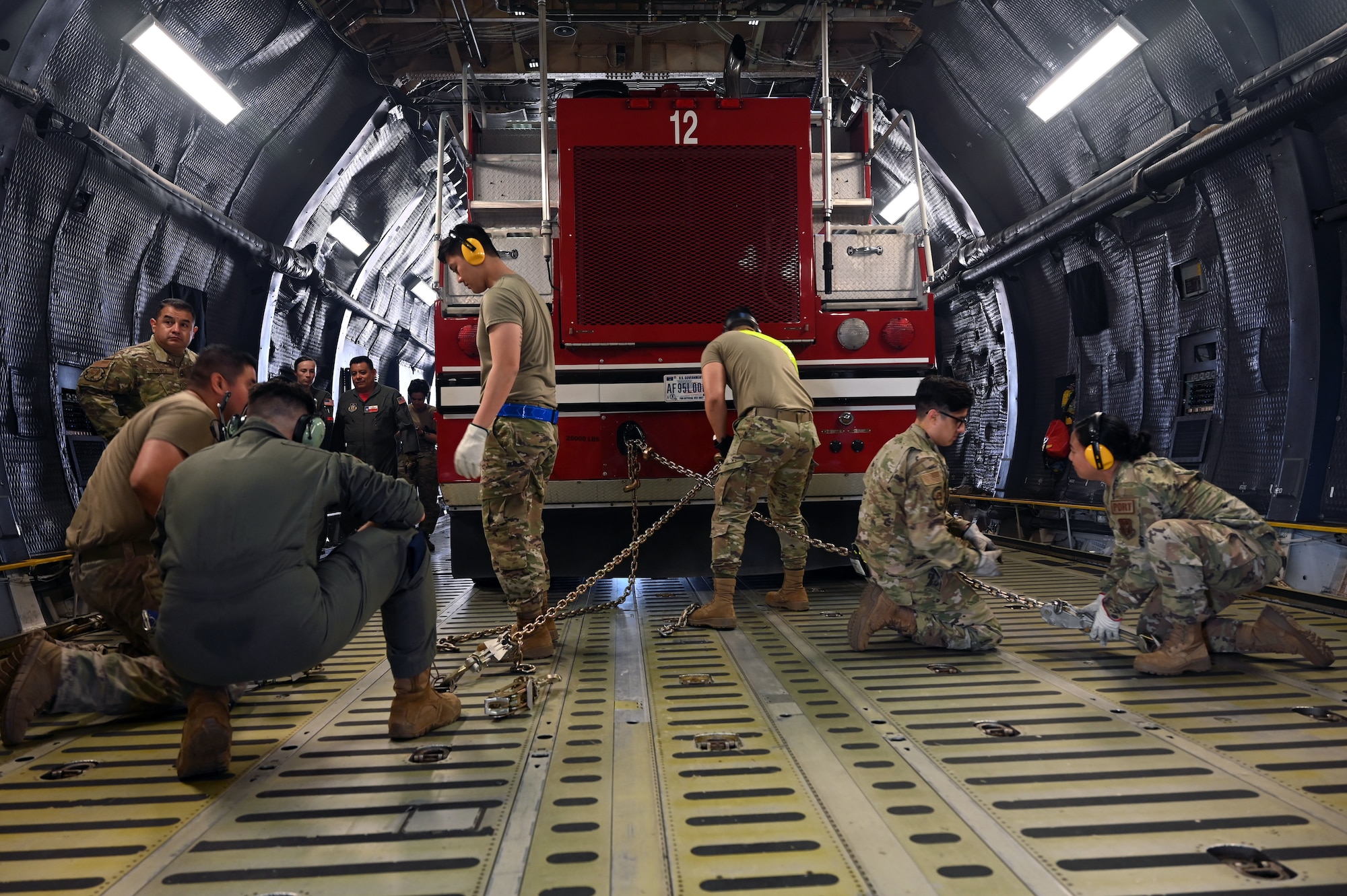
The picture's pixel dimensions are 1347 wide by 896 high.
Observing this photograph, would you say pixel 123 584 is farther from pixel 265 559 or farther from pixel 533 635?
pixel 533 635

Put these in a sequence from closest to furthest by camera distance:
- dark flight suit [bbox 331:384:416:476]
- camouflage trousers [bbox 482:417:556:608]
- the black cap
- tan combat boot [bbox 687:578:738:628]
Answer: camouflage trousers [bbox 482:417:556:608] → tan combat boot [bbox 687:578:738:628] → the black cap → dark flight suit [bbox 331:384:416:476]

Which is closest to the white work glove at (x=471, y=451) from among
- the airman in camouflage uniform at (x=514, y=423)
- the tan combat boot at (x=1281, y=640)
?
the airman in camouflage uniform at (x=514, y=423)

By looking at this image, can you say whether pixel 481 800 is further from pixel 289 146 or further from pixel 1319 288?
pixel 289 146

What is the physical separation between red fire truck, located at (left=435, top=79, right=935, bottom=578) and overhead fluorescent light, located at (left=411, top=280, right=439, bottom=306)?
→ 7.61m

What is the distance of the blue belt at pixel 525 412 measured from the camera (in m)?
3.44

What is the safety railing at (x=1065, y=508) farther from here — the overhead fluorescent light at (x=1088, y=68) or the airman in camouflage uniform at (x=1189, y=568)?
the overhead fluorescent light at (x=1088, y=68)

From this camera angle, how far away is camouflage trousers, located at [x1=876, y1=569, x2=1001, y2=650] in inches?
135

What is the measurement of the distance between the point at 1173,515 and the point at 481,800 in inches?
117

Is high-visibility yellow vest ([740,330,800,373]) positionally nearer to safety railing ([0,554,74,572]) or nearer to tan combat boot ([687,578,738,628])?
tan combat boot ([687,578,738,628])

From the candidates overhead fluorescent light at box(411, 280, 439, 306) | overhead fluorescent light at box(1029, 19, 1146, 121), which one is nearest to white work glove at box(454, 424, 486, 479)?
overhead fluorescent light at box(1029, 19, 1146, 121)

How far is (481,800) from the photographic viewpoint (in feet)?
6.51

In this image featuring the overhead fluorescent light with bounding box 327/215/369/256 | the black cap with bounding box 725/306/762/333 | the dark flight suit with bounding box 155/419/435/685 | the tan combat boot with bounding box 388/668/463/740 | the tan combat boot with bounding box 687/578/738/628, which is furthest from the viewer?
the overhead fluorescent light with bounding box 327/215/369/256

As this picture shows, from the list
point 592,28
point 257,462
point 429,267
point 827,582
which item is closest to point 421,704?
point 257,462

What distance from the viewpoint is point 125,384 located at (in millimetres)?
4219
